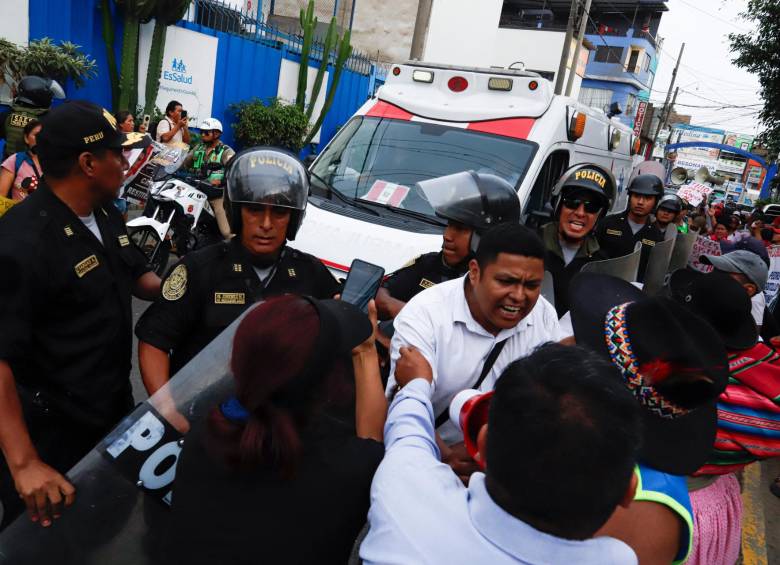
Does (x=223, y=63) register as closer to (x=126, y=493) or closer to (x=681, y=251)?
(x=681, y=251)

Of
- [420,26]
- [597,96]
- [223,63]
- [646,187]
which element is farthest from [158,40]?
[597,96]

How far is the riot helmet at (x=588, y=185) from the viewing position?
3.60 metres

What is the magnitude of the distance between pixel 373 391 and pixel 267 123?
1155 cm

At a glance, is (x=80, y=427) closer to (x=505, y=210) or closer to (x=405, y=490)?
(x=405, y=490)

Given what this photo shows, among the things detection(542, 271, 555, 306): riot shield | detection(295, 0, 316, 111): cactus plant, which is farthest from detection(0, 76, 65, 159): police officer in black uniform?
detection(295, 0, 316, 111): cactus plant

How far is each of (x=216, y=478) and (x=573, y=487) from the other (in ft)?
2.34

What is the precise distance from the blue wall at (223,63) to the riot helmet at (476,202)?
7.79 metres

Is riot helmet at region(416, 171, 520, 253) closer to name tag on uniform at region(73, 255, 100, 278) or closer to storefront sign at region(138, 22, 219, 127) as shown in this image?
name tag on uniform at region(73, 255, 100, 278)

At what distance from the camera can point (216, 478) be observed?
48.1 inches

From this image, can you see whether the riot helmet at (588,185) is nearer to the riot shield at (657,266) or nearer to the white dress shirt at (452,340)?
the riot shield at (657,266)

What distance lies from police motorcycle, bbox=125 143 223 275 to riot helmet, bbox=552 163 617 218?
3883mm

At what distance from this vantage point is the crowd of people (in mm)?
1033

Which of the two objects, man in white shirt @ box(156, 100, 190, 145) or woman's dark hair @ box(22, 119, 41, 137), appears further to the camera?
man in white shirt @ box(156, 100, 190, 145)

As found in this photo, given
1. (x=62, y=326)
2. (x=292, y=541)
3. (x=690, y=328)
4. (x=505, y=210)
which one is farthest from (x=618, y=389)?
(x=505, y=210)
